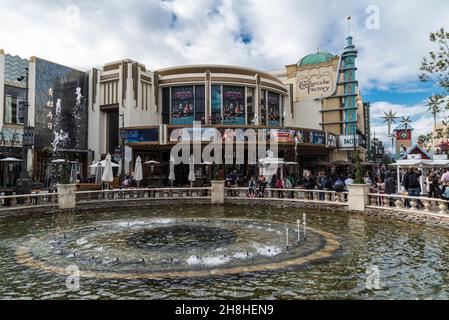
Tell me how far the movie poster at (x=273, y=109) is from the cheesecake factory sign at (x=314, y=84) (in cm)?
735

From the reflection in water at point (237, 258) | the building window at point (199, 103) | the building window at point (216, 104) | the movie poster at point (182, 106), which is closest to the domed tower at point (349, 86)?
the building window at point (216, 104)

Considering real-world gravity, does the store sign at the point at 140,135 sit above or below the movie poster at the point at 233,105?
below

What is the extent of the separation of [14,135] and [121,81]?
41.2 feet

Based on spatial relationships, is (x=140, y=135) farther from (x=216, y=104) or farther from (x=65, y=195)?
(x=65, y=195)

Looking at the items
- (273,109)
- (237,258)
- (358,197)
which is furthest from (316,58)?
(237,258)

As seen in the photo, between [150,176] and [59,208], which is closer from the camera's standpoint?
[59,208]

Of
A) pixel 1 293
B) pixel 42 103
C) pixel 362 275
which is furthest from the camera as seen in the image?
pixel 42 103

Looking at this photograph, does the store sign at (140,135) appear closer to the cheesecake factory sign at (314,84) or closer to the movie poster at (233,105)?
the movie poster at (233,105)

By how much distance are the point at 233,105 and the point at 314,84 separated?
1730 centimetres

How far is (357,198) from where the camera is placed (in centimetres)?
1711

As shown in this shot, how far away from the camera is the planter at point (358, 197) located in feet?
55.4

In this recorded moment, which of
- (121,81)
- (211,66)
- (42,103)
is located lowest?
(42,103)
